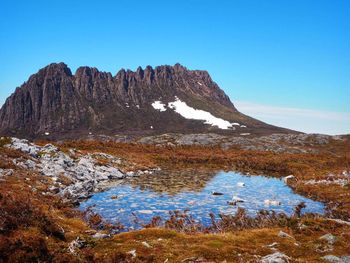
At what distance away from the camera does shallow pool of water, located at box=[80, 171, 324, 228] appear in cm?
3287

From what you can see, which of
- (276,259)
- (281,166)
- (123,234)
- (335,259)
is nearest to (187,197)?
(123,234)

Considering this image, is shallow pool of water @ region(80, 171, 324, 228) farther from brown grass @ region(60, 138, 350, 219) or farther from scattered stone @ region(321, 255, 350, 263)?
scattered stone @ region(321, 255, 350, 263)

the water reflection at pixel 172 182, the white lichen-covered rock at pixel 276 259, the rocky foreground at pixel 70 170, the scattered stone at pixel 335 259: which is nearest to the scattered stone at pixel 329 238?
the scattered stone at pixel 335 259

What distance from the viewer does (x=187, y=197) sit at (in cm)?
4106

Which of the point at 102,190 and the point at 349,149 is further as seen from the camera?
the point at 349,149

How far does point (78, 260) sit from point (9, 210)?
16.5 ft

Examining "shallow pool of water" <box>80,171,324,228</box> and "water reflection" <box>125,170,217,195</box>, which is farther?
"water reflection" <box>125,170,217,195</box>

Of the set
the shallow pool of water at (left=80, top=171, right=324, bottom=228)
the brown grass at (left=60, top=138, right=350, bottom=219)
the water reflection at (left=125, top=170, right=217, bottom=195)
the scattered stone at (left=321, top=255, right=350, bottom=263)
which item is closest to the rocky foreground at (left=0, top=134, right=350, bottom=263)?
the scattered stone at (left=321, top=255, right=350, bottom=263)

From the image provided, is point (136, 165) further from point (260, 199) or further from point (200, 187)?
point (260, 199)

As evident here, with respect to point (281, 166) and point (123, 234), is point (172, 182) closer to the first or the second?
point (123, 234)

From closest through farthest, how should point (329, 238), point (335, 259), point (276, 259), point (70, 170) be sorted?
1. point (276, 259)
2. point (335, 259)
3. point (329, 238)
4. point (70, 170)

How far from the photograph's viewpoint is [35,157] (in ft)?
166

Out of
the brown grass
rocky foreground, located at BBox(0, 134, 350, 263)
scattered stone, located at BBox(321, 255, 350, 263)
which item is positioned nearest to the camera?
rocky foreground, located at BBox(0, 134, 350, 263)

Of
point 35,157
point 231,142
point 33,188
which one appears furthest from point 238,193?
point 231,142
